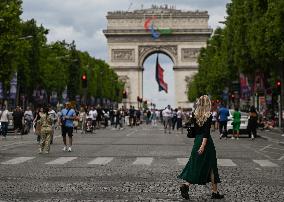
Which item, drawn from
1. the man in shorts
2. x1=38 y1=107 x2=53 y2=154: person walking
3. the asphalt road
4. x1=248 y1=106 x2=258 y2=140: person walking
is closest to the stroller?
x1=248 y1=106 x2=258 y2=140: person walking

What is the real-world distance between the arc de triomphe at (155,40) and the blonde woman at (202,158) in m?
146

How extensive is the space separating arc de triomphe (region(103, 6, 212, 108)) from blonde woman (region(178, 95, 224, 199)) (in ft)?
479

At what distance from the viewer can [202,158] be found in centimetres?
1440

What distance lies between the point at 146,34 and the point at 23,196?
149759 millimetres

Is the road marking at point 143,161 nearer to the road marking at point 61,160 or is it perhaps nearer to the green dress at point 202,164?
the road marking at point 61,160

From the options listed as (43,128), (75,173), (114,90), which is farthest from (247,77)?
(114,90)

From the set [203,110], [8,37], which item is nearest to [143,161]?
[203,110]

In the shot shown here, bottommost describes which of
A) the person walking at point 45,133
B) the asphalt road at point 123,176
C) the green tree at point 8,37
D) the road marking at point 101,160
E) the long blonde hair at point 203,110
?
the asphalt road at point 123,176

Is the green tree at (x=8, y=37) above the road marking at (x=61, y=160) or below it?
above

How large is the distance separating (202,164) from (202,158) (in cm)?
11

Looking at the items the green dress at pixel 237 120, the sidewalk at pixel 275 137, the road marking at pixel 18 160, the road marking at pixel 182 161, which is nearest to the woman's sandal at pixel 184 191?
the road marking at pixel 182 161

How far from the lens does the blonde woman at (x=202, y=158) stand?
1433cm

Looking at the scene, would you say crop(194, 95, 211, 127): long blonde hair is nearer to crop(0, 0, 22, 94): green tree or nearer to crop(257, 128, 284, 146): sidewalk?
crop(257, 128, 284, 146): sidewalk

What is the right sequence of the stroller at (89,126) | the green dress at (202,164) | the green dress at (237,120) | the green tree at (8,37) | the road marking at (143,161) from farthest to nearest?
the green tree at (8,37), the stroller at (89,126), the green dress at (237,120), the road marking at (143,161), the green dress at (202,164)
